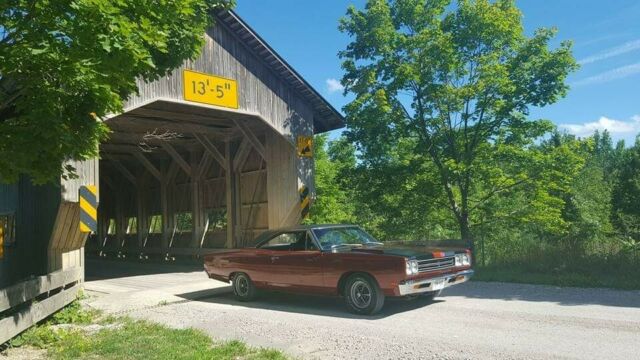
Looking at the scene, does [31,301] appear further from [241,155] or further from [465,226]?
[241,155]

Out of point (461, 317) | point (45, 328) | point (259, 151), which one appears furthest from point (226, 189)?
point (461, 317)

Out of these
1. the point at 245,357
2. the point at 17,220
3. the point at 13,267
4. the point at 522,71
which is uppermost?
the point at 522,71

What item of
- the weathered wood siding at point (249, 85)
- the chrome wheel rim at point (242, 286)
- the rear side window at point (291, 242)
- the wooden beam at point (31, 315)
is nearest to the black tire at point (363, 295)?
the rear side window at point (291, 242)

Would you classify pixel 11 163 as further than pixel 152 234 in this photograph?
No

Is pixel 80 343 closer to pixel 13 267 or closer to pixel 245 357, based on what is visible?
pixel 245 357

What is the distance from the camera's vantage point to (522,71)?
550 inches

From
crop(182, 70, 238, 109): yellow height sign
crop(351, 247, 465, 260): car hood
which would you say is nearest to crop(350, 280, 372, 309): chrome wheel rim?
crop(351, 247, 465, 260): car hood

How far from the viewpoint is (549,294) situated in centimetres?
991

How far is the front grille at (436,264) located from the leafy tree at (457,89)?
4.82 metres

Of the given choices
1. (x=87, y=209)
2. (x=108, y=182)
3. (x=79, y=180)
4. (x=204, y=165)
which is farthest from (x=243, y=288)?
(x=108, y=182)

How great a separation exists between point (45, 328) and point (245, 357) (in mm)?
3820

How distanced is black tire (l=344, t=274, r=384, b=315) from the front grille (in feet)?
2.42

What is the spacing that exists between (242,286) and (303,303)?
1.37 metres

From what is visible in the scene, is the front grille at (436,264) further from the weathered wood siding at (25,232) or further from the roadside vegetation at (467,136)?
the weathered wood siding at (25,232)
